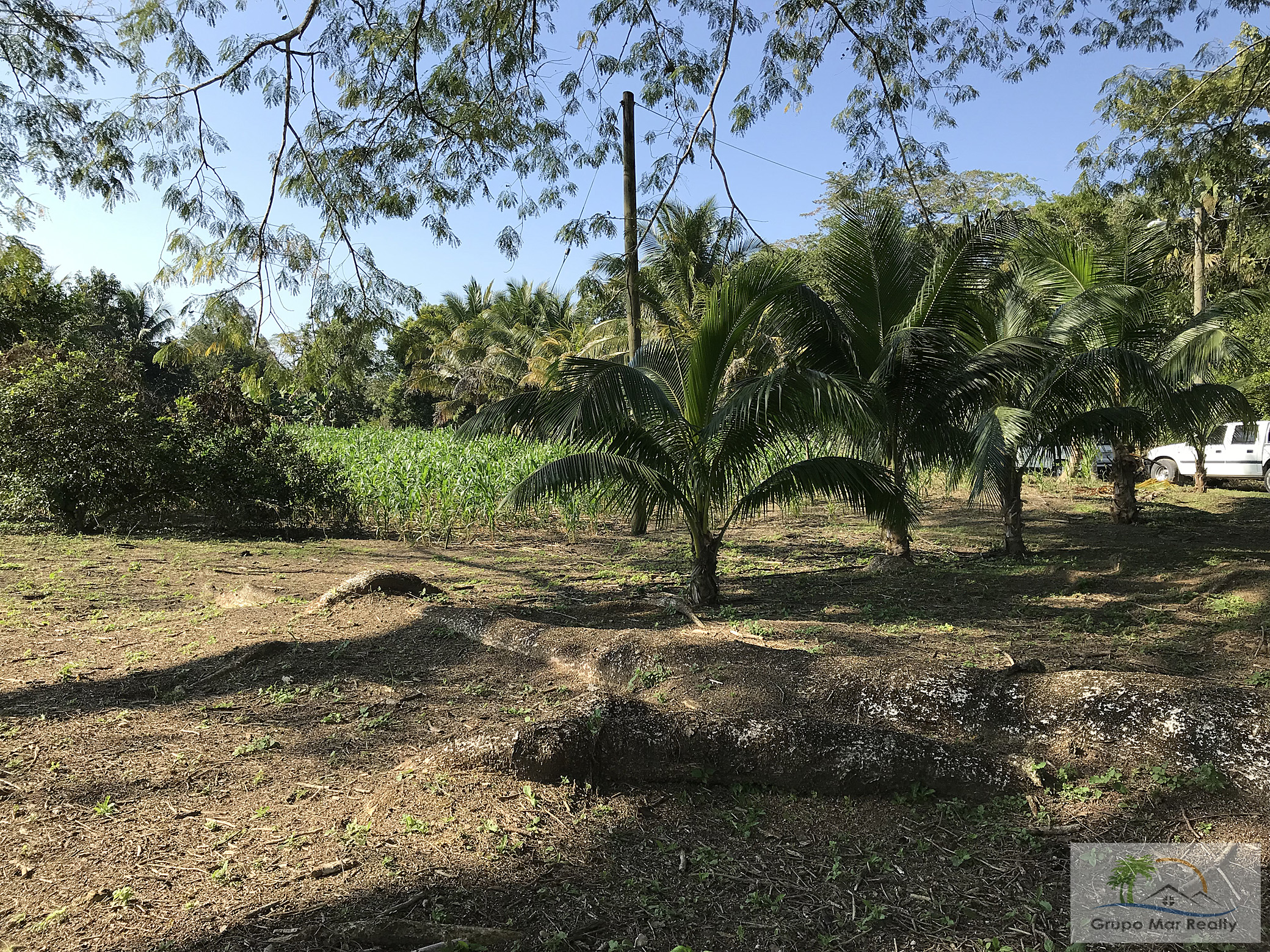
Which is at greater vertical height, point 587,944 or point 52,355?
point 52,355

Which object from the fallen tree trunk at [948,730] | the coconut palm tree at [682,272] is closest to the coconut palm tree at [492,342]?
the coconut palm tree at [682,272]

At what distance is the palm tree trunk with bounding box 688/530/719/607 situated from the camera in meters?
7.54

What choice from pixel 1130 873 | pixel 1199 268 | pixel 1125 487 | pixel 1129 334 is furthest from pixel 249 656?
pixel 1199 268

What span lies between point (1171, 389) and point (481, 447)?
467 inches

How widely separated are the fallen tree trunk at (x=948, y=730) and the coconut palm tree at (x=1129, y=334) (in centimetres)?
597

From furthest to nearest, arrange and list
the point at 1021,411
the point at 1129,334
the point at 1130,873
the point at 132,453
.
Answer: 1. the point at 132,453
2. the point at 1129,334
3. the point at 1021,411
4. the point at 1130,873

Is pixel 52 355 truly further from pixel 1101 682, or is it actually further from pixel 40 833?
pixel 1101 682

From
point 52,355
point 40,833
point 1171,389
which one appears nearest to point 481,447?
point 52,355

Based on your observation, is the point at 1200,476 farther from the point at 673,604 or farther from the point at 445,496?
the point at 445,496

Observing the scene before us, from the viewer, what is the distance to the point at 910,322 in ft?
29.3

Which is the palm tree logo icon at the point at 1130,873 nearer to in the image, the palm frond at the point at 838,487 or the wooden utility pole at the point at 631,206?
the palm frond at the point at 838,487

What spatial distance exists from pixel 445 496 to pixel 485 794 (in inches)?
354

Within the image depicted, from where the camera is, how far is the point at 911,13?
7059 millimetres

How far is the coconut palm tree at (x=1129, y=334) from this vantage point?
29.7 feet
